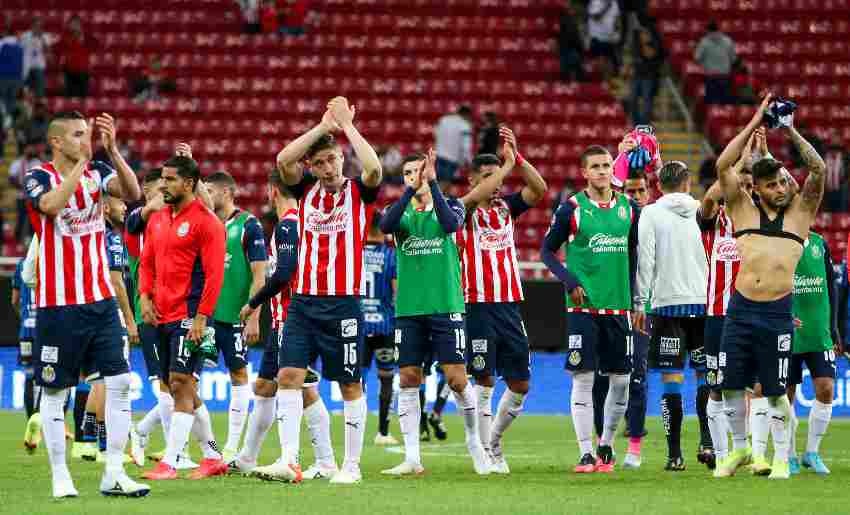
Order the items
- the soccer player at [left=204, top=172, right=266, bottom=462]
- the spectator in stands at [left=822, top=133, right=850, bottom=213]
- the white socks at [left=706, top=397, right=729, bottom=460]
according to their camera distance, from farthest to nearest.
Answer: the spectator in stands at [left=822, top=133, right=850, bottom=213] < the soccer player at [left=204, top=172, right=266, bottom=462] < the white socks at [left=706, top=397, right=729, bottom=460]

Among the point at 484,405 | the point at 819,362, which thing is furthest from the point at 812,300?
the point at 484,405

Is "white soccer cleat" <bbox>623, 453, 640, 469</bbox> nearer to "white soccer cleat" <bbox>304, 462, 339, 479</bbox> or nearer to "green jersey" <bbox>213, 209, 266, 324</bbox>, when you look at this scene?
"white soccer cleat" <bbox>304, 462, 339, 479</bbox>

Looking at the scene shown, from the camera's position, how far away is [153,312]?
11.9 metres

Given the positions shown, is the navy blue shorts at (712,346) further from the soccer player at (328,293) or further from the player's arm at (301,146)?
the player's arm at (301,146)

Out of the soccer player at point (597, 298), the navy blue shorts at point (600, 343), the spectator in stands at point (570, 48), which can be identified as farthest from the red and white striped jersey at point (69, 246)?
the spectator in stands at point (570, 48)

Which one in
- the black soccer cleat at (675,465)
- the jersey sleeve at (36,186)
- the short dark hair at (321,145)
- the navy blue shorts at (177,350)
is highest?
the short dark hair at (321,145)

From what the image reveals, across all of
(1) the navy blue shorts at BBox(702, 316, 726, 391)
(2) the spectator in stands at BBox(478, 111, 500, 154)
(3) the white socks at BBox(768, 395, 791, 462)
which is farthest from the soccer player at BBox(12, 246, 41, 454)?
(2) the spectator in stands at BBox(478, 111, 500, 154)

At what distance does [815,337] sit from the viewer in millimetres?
12539

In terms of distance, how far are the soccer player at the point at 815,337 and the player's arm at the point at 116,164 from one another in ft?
17.3

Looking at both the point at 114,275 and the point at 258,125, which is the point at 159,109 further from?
the point at 114,275

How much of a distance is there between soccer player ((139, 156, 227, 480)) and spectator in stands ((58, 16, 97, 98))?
54.8ft

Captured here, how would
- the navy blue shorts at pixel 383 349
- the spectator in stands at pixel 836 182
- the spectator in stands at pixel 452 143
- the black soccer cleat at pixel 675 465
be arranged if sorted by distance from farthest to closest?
the spectator in stands at pixel 452 143 < the spectator in stands at pixel 836 182 < the navy blue shorts at pixel 383 349 < the black soccer cleat at pixel 675 465

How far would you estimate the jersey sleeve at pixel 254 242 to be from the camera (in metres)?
13.1

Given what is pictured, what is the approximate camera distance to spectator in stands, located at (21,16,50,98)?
27.5 m
